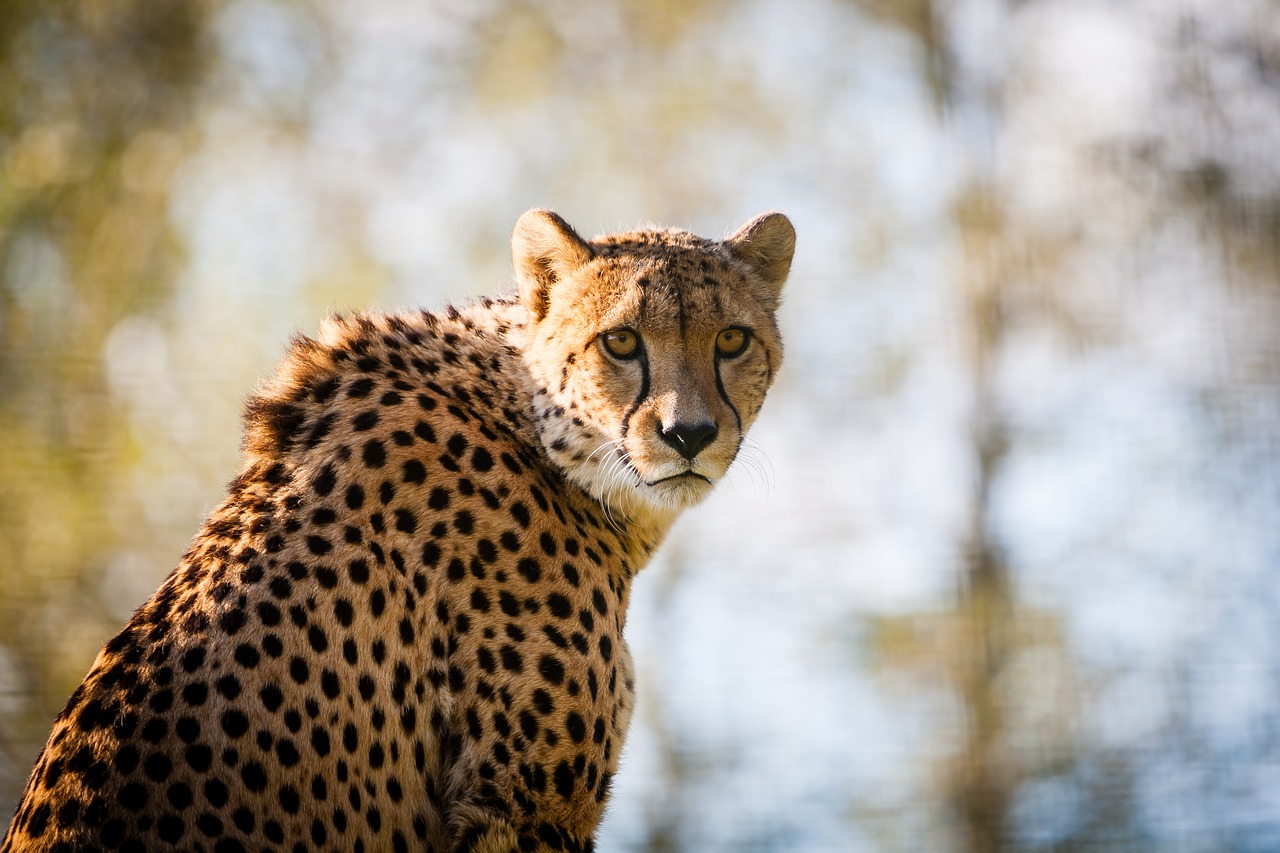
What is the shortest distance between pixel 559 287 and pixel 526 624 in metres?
0.56

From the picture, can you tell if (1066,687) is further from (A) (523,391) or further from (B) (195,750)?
(B) (195,750)

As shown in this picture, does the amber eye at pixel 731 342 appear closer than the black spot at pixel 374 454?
No

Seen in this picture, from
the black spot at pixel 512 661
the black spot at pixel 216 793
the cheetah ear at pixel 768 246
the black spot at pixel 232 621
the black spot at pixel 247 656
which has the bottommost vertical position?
the black spot at pixel 216 793

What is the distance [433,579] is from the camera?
5.98 ft

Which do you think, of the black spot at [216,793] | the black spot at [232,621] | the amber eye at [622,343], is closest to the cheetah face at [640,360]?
the amber eye at [622,343]

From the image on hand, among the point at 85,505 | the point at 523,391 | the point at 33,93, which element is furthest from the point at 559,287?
the point at 33,93

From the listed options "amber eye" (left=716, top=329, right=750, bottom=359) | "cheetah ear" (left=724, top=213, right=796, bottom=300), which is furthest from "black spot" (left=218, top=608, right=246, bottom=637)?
"cheetah ear" (left=724, top=213, right=796, bottom=300)

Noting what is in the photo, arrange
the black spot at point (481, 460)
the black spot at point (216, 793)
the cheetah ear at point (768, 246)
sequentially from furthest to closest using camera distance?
the cheetah ear at point (768, 246), the black spot at point (481, 460), the black spot at point (216, 793)

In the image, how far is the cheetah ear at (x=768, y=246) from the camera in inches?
89.9

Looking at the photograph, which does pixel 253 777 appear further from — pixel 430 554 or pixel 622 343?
pixel 622 343

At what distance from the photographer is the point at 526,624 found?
1.84 metres

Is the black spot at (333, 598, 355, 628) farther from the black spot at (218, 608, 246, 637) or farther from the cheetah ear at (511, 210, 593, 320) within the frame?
the cheetah ear at (511, 210, 593, 320)

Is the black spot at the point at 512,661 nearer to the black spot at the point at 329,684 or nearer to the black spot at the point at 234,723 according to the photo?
the black spot at the point at 329,684

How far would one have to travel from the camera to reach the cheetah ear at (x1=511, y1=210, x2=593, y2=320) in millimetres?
2121
